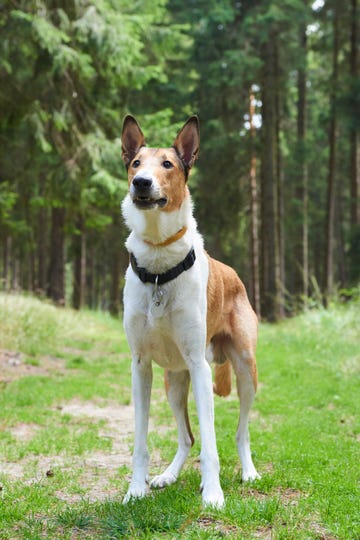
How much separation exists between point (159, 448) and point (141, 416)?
164 cm

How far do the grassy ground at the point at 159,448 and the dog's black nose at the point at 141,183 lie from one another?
197cm

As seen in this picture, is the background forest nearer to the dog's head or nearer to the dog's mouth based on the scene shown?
the dog's head

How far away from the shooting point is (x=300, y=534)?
127 inches

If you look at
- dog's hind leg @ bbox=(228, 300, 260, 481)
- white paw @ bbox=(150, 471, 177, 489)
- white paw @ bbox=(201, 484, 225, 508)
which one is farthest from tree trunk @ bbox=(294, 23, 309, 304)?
white paw @ bbox=(201, 484, 225, 508)

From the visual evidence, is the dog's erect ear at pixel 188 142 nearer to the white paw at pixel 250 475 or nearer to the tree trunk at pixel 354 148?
the white paw at pixel 250 475

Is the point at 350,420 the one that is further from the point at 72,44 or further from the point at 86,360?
the point at 72,44

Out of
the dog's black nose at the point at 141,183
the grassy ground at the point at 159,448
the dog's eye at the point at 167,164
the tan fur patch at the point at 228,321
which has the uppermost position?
the dog's eye at the point at 167,164

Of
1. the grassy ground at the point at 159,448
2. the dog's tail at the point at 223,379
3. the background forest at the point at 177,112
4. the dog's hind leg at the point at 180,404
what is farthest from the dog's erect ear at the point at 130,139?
the background forest at the point at 177,112

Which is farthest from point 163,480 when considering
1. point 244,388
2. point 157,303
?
point 157,303

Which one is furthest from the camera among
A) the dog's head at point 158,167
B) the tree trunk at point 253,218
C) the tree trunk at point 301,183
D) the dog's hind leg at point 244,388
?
the tree trunk at point 301,183

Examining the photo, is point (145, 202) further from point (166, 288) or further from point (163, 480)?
point (163, 480)

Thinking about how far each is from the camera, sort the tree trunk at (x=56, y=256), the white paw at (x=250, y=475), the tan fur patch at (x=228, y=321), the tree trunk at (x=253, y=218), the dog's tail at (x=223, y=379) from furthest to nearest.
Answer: the tree trunk at (x=253, y=218) → the tree trunk at (x=56, y=256) → the dog's tail at (x=223, y=379) → the tan fur patch at (x=228, y=321) → the white paw at (x=250, y=475)

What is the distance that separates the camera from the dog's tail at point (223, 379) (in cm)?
498

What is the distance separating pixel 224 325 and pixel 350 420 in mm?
2441
